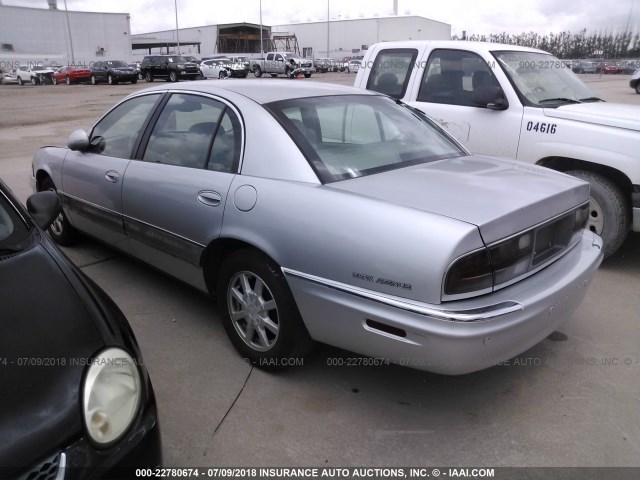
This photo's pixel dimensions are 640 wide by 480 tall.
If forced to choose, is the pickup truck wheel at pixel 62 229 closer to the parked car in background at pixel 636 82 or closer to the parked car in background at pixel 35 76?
the parked car in background at pixel 636 82

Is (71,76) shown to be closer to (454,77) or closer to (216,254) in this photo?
(454,77)

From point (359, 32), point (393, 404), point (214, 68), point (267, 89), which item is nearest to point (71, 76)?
point (214, 68)

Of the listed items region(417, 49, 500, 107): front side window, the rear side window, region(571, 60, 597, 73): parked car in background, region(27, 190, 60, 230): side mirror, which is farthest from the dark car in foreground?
region(571, 60, 597, 73): parked car in background

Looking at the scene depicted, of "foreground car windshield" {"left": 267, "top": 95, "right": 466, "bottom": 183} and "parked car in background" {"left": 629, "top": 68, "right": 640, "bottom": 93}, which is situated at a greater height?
"parked car in background" {"left": 629, "top": 68, "right": 640, "bottom": 93}

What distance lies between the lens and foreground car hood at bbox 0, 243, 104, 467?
59.4 inches

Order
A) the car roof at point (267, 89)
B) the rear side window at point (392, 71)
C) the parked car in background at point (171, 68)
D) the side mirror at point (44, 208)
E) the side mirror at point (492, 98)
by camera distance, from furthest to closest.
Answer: the parked car in background at point (171, 68) → the rear side window at point (392, 71) → the side mirror at point (492, 98) → the car roof at point (267, 89) → the side mirror at point (44, 208)

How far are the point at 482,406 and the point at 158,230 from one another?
223cm

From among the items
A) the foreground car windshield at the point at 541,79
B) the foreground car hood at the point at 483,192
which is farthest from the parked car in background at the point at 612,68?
the foreground car hood at the point at 483,192

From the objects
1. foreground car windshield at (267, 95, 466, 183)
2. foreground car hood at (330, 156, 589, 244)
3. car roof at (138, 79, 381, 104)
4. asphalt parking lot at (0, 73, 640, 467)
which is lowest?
asphalt parking lot at (0, 73, 640, 467)

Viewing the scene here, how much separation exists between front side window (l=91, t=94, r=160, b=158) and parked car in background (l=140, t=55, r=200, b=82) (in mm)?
33231

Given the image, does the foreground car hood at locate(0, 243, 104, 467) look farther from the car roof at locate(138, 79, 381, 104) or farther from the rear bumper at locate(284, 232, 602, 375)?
the car roof at locate(138, 79, 381, 104)

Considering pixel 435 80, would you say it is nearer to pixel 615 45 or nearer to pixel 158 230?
pixel 158 230

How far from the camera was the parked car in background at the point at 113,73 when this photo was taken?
3616cm

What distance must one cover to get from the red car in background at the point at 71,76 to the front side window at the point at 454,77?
39.0 meters
